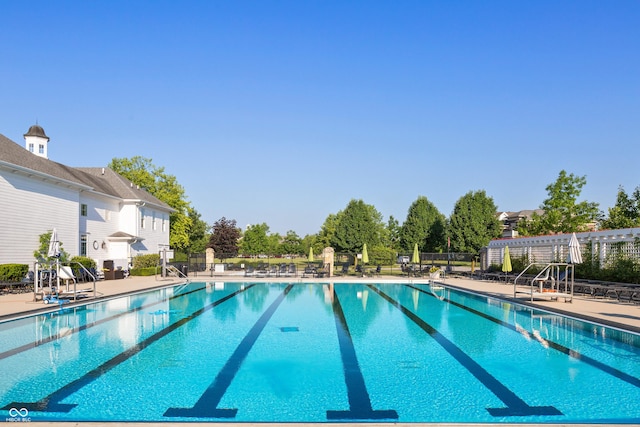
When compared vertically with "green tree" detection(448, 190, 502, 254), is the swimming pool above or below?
below

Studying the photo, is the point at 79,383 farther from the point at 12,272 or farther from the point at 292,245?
the point at 292,245

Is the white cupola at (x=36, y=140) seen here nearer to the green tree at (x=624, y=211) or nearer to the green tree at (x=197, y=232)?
the green tree at (x=197, y=232)

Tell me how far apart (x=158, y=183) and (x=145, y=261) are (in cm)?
1679

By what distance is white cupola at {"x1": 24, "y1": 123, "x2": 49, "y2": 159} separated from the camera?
26.4 metres

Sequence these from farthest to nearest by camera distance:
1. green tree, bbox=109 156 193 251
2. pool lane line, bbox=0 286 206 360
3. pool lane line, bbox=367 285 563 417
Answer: green tree, bbox=109 156 193 251
pool lane line, bbox=0 286 206 360
pool lane line, bbox=367 285 563 417

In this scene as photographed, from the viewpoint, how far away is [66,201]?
75.0ft

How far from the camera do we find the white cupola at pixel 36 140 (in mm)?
26375

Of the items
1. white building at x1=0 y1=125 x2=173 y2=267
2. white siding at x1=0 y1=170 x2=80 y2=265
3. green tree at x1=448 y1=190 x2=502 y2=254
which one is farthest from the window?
green tree at x1=448 y1=190 x2=502 y2=254

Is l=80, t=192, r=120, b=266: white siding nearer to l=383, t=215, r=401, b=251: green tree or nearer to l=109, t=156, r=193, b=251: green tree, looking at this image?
l=109, t=156, r=193, b=251: green tree

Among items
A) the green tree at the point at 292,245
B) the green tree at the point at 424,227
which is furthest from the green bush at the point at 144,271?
Answer: the green tree at the point at 292,245

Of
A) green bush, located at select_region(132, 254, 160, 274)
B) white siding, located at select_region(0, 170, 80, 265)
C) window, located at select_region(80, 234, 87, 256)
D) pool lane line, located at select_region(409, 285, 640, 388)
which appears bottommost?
pool lane line, located at select_region(409, 285, 640, 388)

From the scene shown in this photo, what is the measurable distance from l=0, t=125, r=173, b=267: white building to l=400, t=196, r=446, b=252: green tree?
30301 mm

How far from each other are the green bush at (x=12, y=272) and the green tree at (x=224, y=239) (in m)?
42.7

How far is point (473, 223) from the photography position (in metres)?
49.7
